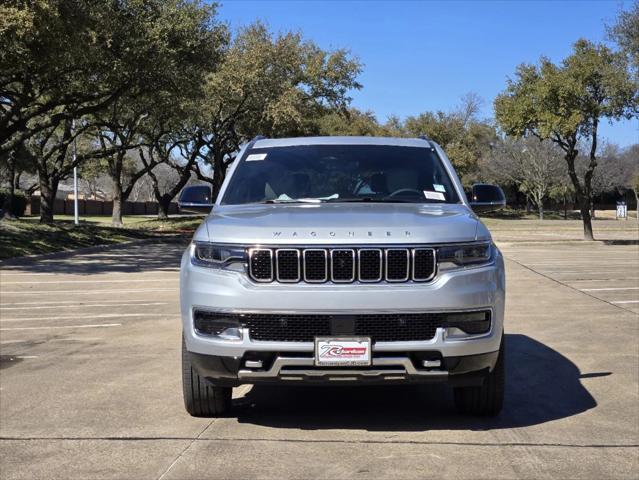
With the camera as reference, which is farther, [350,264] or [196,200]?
[196,200]

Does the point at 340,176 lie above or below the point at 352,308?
above

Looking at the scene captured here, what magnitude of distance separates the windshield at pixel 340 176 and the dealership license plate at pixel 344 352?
4.82 ft

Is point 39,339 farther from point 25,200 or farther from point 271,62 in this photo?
point 25,200

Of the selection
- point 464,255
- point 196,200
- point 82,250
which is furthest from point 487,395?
point 82,250

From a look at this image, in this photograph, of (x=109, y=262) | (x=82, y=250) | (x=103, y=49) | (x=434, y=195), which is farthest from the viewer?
(x=82, y=250)

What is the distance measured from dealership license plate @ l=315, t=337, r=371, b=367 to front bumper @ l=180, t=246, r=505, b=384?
5cm

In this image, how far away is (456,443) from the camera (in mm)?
4441

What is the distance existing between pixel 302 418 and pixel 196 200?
82.5 inches

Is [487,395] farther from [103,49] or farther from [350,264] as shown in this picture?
[103,49]

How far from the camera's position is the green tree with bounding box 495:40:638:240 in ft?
76.3

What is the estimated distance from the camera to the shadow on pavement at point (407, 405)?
488cm

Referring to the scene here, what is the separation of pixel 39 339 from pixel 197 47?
51.2ft

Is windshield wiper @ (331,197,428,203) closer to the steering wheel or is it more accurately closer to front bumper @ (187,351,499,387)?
the steering wheel

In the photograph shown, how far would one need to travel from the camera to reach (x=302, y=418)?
5.02 metres
